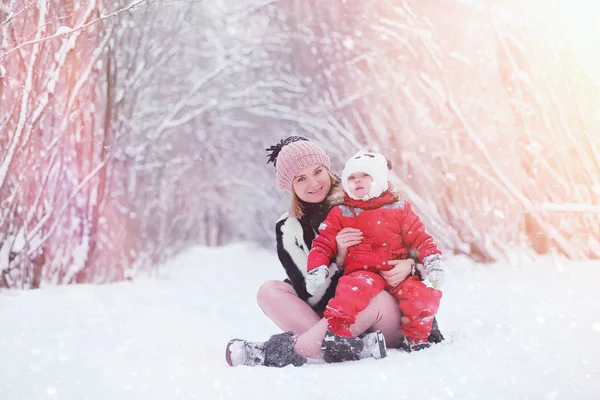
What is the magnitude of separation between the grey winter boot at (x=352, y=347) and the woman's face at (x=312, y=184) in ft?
2.64

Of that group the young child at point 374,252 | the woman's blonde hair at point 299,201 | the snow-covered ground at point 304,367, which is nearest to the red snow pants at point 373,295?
the young child at point 374,252

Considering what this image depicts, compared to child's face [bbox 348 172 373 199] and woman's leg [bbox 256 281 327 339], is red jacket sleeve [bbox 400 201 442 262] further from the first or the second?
woman's leg [bbox 256 281 327 339]

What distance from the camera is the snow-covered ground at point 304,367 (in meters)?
2.00

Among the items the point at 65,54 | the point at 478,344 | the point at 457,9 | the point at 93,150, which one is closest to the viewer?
the point at 478,344

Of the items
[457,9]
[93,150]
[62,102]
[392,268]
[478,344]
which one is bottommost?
[478,344]

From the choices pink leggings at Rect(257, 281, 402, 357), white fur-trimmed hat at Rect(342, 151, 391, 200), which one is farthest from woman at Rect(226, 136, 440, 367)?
white fur-trimmed hat at Rect(342, 151, 391, 200)

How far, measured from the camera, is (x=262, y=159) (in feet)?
37.3

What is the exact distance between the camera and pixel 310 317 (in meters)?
2.77

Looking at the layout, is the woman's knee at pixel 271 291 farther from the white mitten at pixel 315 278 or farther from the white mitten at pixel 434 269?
the white mitten at pixel 434 269

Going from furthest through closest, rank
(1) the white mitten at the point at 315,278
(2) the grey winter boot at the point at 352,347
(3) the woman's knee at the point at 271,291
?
(3) the woman's knee at the point at 271,291 → (1) the white mitten at the point at 315,278 → (2) the grey winter boot at the point at 352,347

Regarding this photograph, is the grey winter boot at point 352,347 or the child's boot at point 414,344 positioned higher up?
the grey winter boot at point 352,347

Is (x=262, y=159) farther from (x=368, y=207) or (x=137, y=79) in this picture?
(x=368, y=207)

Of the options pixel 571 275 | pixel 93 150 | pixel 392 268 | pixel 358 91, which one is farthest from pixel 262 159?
pixel 392 268

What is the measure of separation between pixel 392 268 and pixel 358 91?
470 cm
